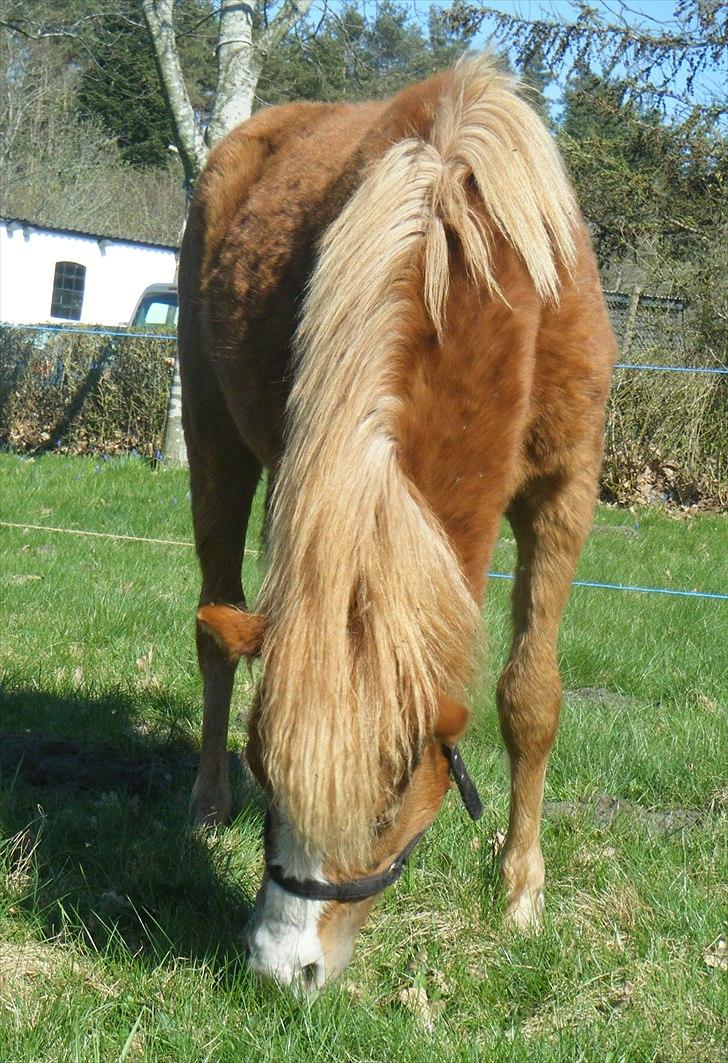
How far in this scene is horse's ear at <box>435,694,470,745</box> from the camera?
2145 millimetres

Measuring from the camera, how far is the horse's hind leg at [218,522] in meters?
3.95

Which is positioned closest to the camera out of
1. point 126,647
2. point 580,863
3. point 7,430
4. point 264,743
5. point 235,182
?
point 264,743

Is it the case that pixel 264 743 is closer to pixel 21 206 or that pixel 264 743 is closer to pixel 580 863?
pixel 580 863

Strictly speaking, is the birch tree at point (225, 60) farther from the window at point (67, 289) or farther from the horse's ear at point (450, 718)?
the window at point (67, 289)

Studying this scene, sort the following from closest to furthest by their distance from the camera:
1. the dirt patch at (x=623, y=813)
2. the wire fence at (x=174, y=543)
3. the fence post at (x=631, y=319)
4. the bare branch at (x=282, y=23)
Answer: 1. the dirt patch at (x=623, y=813)
2. the wire fence at (x=174, y=543)
3. the bare branch at (x=282, y=23)
4. the fence post at (x=631, y=319)

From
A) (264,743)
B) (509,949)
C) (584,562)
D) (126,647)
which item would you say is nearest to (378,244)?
(264,743)

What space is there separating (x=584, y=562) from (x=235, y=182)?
4.42 m

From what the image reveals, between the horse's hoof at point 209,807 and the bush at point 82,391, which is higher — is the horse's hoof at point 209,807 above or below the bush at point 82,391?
below

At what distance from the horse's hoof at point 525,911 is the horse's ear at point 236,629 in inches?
51.4

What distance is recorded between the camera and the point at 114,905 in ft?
10.0

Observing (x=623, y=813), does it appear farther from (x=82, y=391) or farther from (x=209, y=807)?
(x=82, y=391)

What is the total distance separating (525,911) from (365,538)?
4.89 ft

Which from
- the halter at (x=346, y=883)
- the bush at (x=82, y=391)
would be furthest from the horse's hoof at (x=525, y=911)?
the bush at (x=82, y=391)

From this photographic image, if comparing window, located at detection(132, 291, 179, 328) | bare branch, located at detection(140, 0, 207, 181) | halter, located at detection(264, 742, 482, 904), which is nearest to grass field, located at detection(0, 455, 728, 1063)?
halter, located at detection(264, 742, 482, 904)
